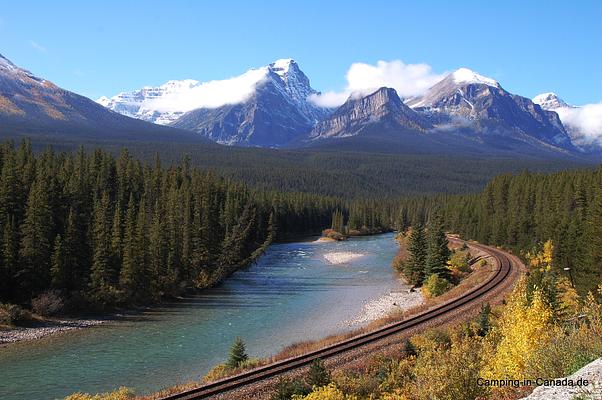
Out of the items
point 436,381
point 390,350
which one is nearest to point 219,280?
point 390,350

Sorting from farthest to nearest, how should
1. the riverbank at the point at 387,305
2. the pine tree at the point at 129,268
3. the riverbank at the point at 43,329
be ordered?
1. the pine tree at the point at 129,268
2. the riverbank at the point at 387,305
3. the riverbank at the point at 43,329

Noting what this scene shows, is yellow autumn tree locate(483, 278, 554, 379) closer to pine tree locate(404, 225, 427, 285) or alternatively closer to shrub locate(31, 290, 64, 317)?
shrub locate(31, 290, 64, 317)

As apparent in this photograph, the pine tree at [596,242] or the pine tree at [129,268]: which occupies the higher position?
the pine tree at [596,242]

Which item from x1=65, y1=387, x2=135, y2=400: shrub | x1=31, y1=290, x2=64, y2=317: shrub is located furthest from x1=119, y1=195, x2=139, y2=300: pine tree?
x1=65, y1=387, x2=135, y2=400: shrub

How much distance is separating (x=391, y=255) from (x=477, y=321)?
67719 mm

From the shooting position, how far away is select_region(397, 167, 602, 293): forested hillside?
52.7 metres

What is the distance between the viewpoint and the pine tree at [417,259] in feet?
230

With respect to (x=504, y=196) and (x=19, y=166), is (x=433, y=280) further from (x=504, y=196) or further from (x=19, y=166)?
(x=504, y=196)

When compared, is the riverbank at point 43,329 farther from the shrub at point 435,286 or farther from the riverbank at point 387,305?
the shrub at point 435,286

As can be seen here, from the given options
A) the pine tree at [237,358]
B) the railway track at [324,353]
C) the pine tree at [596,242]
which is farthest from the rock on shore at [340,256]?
the pine tree at [237,358]

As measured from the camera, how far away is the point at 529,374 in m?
16.7

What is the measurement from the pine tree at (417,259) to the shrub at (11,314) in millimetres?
46389

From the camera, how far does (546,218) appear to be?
86.6m

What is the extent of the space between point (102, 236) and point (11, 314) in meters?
14.4
